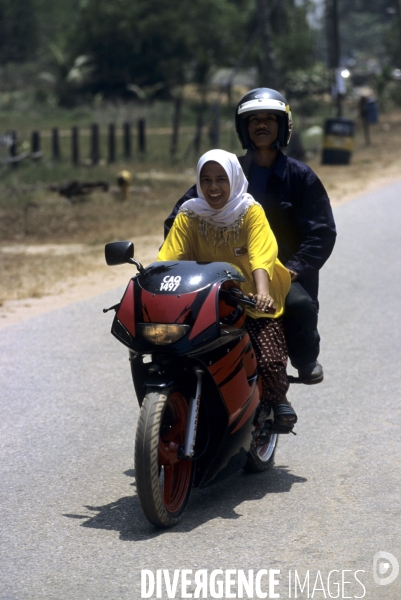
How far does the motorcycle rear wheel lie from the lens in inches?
198

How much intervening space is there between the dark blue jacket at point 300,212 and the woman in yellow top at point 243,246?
295 millimetres

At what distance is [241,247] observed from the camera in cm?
465

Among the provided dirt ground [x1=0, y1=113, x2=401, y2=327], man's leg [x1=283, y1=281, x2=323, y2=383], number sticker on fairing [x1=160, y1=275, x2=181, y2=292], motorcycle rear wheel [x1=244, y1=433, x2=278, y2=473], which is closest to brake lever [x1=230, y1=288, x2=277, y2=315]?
number sticker on fairing [x1=160, y1=275, x2=181, y2=292]

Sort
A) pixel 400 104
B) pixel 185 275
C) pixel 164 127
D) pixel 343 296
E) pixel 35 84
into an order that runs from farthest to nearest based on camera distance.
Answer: pixel 35 84
pixel 400 104
pixel 164 127
pixel 343 296
pixel 185 275

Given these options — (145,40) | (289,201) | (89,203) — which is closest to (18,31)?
(145,40)

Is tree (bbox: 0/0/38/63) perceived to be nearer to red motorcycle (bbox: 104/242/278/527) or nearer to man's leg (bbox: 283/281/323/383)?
man's leg (bbox: 283/281/323/383)

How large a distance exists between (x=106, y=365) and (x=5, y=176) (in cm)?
1476

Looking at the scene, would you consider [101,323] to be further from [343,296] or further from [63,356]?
[343,296]

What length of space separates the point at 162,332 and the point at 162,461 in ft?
1.77

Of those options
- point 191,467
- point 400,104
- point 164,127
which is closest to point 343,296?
point 191,467

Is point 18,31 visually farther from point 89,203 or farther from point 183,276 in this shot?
point 183,276

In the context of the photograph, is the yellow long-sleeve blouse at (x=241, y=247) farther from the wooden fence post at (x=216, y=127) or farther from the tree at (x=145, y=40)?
the tree at (x=145, y=40)

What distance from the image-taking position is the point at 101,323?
880cm

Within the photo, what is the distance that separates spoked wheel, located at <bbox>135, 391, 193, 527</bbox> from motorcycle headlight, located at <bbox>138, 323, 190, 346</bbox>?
216mm
